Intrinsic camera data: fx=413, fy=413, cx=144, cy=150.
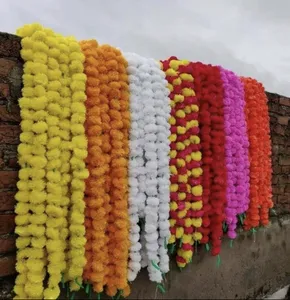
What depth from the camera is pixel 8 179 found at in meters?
1.97

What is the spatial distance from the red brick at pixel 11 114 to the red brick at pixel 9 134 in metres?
0.03

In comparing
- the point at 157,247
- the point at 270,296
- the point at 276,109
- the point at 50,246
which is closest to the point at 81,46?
the point at 50,246

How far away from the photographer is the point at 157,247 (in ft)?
7.77

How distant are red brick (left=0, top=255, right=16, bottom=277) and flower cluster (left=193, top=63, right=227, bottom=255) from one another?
1203 millimetres

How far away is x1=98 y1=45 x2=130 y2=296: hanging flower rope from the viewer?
86.7 inches


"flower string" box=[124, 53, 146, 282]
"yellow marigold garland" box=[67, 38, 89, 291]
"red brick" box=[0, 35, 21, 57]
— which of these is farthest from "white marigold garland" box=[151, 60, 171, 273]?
"red brick" box=[0, 35, 21, 57]

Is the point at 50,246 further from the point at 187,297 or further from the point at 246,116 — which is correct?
the point at 246,116

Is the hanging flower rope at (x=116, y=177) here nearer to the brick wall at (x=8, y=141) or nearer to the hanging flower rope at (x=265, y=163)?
the brick wall at (x=8, y=141)

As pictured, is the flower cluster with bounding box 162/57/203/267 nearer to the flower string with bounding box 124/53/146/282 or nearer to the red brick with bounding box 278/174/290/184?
the flower string with bounding box 124/53/146/282

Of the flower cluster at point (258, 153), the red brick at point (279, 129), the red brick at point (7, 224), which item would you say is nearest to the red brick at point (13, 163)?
the red brick at point (7, 224)

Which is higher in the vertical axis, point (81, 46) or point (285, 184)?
point (81, 46)

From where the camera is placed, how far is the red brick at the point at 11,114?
1955 millimetres

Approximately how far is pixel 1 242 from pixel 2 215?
0.13m

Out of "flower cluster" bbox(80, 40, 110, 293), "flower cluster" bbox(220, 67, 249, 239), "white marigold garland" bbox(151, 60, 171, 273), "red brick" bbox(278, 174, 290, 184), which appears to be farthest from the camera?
"red brick" bbox(278, 174, 290, 184)
